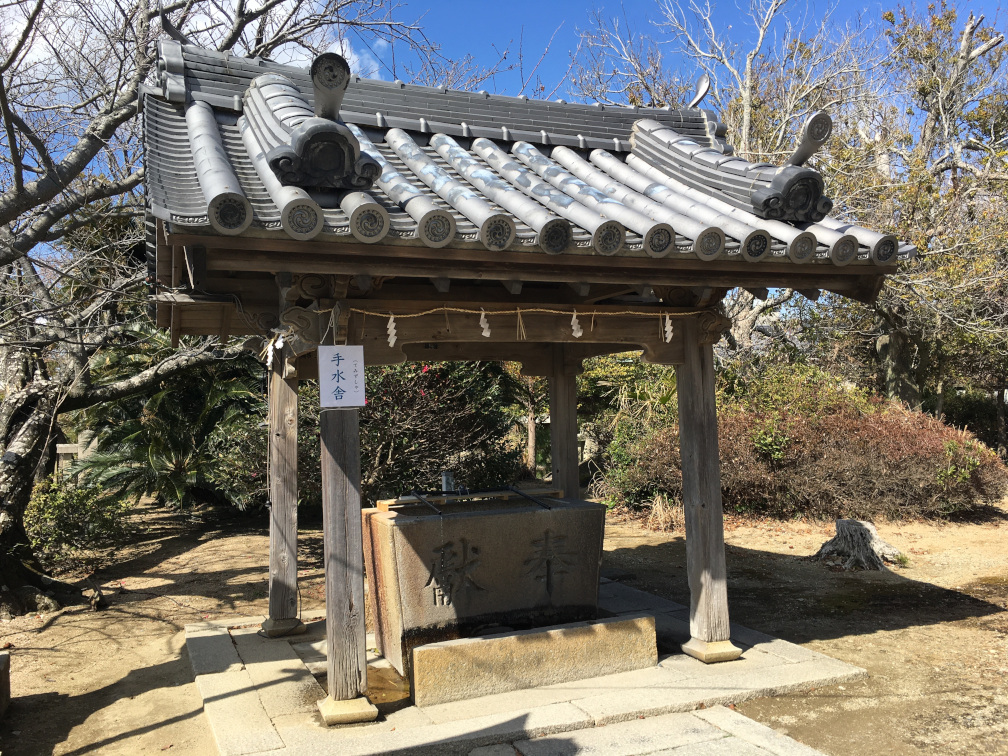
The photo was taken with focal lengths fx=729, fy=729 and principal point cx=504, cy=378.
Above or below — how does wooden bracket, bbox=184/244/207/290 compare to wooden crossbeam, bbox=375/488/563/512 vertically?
above

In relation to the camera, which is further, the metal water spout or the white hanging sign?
the white hanging sign

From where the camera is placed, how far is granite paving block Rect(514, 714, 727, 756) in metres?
4.08

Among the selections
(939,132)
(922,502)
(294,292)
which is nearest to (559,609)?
(294,292)

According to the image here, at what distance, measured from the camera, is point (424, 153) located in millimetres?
5484

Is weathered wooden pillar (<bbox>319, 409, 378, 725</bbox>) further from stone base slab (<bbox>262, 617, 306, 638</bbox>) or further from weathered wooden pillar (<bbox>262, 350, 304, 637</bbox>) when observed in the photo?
stone base slab (<bbox>262, 617, 306, 638</bbox>)

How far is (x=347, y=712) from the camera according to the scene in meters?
4.30

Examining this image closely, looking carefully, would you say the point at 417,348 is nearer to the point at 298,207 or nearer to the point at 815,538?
the point at 298,207

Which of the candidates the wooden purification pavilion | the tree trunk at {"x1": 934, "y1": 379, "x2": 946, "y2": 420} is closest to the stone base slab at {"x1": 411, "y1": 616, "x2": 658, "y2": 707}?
the wooden purification pavilion

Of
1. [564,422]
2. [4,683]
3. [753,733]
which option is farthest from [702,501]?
[4,683]

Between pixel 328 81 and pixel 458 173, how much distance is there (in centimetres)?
143

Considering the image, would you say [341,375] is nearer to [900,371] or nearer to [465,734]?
[465,734]

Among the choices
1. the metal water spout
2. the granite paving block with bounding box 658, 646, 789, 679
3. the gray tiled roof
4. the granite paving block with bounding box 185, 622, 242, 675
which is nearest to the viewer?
the gray tiled roof

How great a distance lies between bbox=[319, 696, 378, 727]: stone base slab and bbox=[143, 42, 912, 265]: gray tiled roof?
273cm

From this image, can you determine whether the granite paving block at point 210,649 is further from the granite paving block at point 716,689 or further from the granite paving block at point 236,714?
the granite paving block at point 716,689
